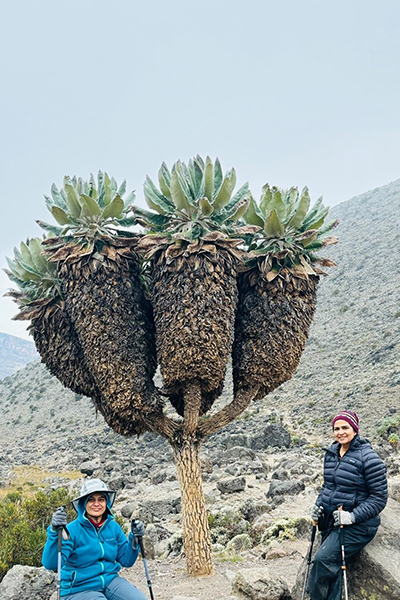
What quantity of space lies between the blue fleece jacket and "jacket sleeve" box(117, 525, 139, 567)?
12 millimetres

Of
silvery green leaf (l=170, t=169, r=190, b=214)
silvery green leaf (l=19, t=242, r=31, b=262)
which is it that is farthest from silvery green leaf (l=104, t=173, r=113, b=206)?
silvery green leaf (l=19, t=242, r=31, b=262)

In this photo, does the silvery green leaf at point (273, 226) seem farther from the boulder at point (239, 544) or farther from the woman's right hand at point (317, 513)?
the boulder at point (239, 544)

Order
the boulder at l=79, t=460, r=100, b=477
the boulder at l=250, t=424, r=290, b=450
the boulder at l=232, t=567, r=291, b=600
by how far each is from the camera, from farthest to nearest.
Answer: the boulder at l=250, t=424, r=290, b=450, the boulder at l=79, t=460, r=100, b=477, the boulder at l=232, t=567, r=291, b=600

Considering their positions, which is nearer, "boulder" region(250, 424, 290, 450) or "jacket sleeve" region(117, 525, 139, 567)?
"jacket sleeve" region(117, 525, 139, 567)

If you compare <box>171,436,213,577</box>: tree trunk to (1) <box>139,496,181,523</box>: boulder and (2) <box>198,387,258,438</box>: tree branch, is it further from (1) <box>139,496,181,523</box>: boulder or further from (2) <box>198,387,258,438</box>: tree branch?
(1) <box>139,496,181,523</box>: boulder

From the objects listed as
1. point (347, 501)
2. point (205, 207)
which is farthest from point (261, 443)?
point (347, 501)

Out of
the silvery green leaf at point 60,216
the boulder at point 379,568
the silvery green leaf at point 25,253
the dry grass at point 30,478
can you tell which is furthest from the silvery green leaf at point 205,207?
the dry grass at point 30,478

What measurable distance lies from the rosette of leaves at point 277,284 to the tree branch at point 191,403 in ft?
2.95

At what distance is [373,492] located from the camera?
4562 millimetres

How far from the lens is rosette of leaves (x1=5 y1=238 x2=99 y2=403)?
7.72 meters

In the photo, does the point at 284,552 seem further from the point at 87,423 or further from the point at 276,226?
the point at 87,423

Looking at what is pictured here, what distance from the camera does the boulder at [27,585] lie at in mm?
6641

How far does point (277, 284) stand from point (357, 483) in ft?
11.3

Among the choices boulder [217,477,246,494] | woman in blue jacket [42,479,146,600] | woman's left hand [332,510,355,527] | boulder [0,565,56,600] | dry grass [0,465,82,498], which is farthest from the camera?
dry grass [0,465,82,498]
